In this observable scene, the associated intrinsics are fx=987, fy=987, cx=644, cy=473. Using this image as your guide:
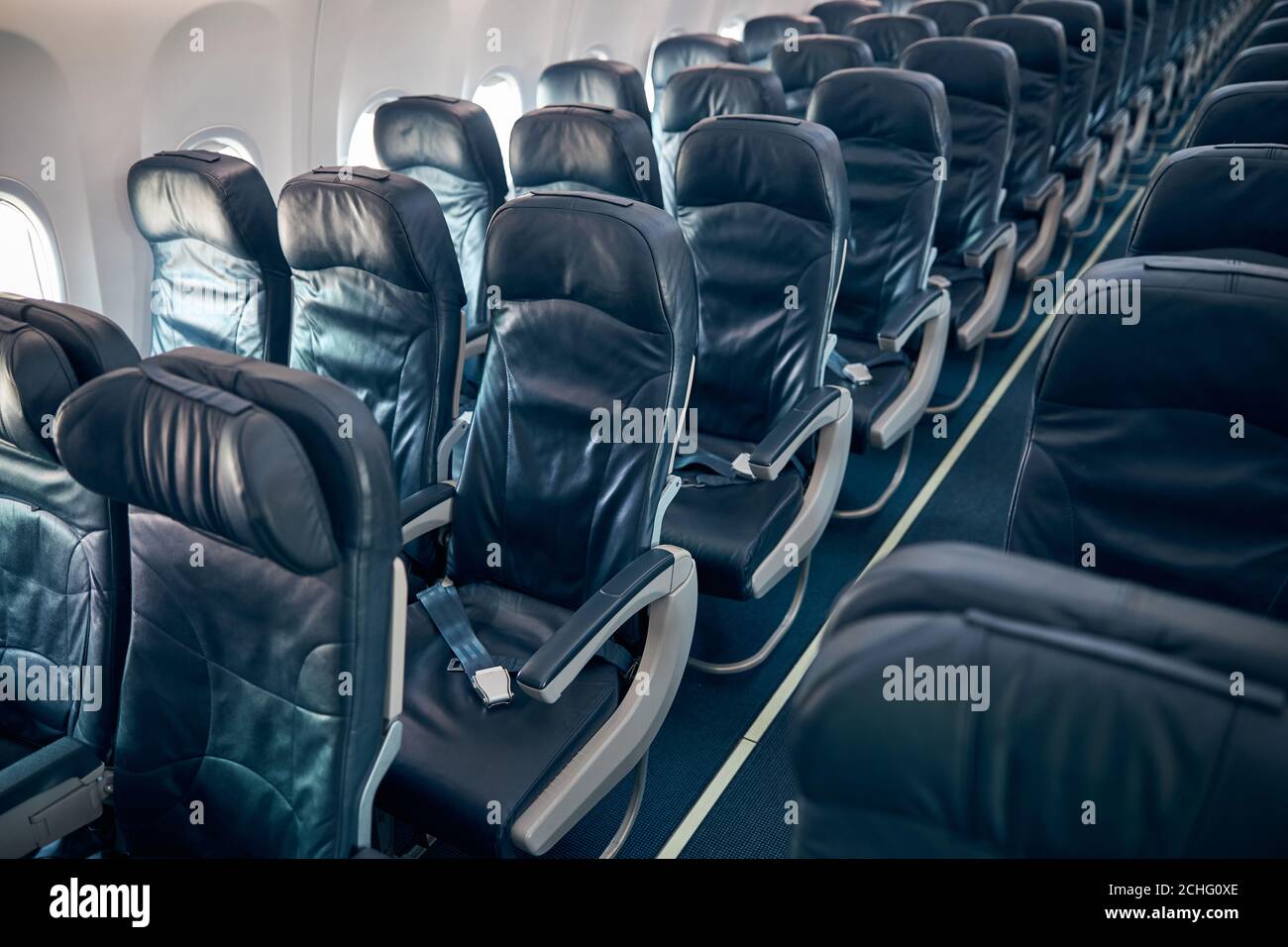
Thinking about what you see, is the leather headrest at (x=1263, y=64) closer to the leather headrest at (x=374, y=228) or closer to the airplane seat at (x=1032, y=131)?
the airplane seat at (x=1032, y=131)

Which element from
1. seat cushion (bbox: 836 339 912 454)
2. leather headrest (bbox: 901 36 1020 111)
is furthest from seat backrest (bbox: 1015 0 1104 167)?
seat cushion (bbox: 836 339 912 454)

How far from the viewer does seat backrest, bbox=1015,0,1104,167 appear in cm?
603

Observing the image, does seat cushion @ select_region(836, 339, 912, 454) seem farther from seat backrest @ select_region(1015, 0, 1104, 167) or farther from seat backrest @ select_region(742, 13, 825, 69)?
seat backrest @ select_region(742, 13, 825, 69)

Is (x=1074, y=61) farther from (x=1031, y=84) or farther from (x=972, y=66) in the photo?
(x=972, y=66)

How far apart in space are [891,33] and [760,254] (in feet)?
11.8

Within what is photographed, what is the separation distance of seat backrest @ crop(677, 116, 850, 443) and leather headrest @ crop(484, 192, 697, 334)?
37.4 inches

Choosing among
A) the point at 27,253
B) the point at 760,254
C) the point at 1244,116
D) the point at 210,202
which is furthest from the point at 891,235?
the point at 27,253

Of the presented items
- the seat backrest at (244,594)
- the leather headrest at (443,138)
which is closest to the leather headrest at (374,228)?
the seat backrest at (244,594)

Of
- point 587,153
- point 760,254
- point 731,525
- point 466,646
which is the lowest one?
point 466,646

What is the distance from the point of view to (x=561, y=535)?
8.66 ft

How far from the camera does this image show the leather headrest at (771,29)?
7250 mm

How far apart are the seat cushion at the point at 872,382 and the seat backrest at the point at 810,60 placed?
1.99 meters

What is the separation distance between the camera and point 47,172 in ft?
11.7
